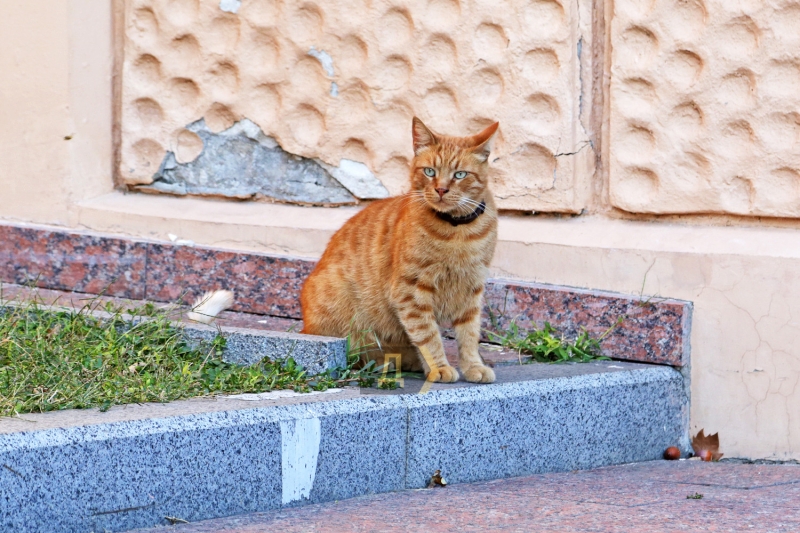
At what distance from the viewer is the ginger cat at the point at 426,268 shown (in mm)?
3637

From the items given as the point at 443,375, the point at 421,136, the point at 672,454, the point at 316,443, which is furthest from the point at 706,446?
the point at 316,443

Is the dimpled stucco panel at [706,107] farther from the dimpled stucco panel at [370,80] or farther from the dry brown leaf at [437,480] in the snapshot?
the dry brown leaf at [437,480]

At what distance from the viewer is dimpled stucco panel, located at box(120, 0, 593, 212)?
4438 millimetres

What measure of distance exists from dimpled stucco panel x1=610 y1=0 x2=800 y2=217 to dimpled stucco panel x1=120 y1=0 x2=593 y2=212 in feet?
0.72

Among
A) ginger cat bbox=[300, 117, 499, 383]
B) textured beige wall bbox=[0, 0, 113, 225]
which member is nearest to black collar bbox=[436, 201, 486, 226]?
ginger cat bbox=[300, 117, 499, 383]

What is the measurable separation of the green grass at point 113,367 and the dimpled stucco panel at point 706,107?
157 cm

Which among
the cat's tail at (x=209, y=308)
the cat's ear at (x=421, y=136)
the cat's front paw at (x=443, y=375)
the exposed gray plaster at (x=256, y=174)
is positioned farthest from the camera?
the exposed gray plaster at (x=256, y=174)

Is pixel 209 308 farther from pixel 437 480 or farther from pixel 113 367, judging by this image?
pixel 437 480

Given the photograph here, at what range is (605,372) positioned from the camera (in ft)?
12.6

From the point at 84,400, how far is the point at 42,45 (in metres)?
2.89

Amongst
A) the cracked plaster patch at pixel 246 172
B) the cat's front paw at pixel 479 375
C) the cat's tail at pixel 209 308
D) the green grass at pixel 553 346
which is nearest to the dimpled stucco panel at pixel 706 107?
the green grass at pixel 553 346

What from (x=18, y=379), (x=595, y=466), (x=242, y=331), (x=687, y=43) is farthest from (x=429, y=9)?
(x=18, y=379)

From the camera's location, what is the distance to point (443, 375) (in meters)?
3.58

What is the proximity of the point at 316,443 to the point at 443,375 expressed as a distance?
0.71 m
